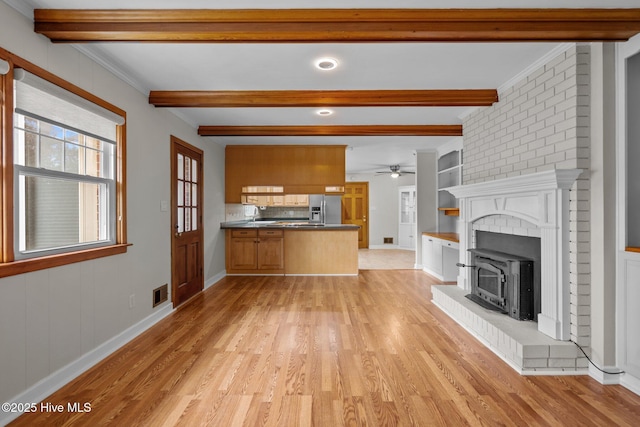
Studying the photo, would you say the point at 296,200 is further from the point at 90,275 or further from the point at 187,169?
the point at 90,275

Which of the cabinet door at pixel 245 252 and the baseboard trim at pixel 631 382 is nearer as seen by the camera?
the baseboard trim at pixel 631 382

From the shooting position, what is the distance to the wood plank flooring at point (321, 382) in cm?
189

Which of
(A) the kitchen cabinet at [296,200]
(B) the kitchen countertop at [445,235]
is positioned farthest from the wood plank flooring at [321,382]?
(A) the kitchen cabinet at [296,200]

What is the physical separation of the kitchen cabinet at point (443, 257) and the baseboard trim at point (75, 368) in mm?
4282

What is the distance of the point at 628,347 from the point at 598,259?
0.59 m

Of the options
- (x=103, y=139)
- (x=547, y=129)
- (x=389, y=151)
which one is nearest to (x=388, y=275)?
(x=389, y=151)

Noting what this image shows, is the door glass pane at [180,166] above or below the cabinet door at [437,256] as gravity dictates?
above

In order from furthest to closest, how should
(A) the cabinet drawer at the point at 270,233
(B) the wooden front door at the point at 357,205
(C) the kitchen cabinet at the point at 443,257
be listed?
(B) the wooden front door at the point at 357,205 < (A) the cabinet drawer at the point at 270,233 < (C) the kitchen cabinet at the point at 443,257

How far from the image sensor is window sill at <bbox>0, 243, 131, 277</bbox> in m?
1.86

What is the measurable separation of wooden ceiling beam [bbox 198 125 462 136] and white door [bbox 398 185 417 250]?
5.08 metres

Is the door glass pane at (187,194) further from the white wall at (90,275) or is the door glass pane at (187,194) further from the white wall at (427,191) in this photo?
the white wall at (427,191)

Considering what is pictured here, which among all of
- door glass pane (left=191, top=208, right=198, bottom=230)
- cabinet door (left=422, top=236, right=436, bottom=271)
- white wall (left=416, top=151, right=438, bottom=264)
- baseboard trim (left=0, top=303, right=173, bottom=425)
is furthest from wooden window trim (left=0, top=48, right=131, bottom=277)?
white wall (left=416, top=151, right=438, bottom=264)

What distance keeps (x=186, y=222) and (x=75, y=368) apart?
2367 millimetres

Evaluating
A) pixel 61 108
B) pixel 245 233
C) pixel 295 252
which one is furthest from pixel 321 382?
pixel 245 233
